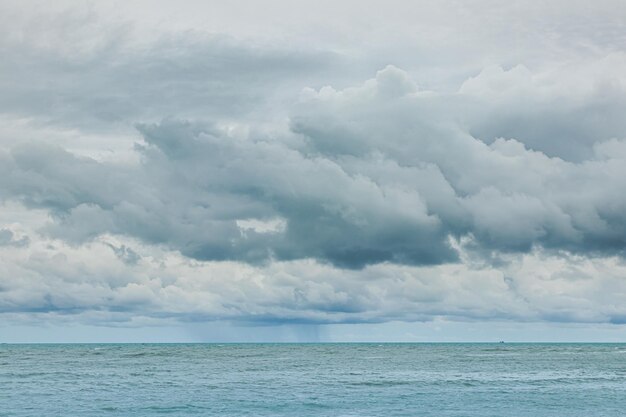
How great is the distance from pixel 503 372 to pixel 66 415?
65.7 metres

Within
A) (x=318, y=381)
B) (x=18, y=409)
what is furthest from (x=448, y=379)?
(x=18, y=409)

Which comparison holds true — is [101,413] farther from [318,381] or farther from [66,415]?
[318,381]

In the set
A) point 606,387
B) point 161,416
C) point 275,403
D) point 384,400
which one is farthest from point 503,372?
point 161,416

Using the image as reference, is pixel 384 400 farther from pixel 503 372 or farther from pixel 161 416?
pixel 503 372

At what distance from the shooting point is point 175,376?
101m

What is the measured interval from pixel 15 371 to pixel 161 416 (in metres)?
66.4

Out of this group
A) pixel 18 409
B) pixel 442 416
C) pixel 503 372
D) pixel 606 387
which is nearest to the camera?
pixel 442 416

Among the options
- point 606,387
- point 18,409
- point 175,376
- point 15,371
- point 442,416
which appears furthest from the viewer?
point 15,371

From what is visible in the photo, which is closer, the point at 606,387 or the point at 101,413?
the point at 101,413

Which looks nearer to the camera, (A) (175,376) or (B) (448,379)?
(B) (448,379)

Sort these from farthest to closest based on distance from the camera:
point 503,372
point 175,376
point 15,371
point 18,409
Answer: point 15,371 < point 503,372 < point 175,376 < point 18,409

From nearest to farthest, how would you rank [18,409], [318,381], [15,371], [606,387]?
[18,409]
[606,387]
[318,381]
[15,371]

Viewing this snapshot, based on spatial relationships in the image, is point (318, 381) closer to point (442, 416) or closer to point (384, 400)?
point (384, 400)

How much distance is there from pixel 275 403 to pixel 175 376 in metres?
38.3
